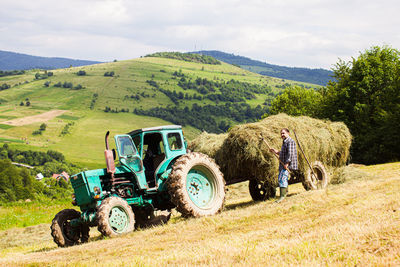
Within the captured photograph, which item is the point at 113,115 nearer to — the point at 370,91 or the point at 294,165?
the point at 370,91

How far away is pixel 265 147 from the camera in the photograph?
11.2m

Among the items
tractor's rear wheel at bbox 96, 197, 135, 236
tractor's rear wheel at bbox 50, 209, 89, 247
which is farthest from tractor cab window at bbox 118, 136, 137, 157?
tractor's rear wheel at bbox 50, 209, 89, 247

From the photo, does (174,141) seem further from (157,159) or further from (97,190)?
(97,190)

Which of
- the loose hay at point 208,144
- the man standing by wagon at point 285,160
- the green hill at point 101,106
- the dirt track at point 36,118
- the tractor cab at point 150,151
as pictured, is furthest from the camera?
the dirt track at point 36,118

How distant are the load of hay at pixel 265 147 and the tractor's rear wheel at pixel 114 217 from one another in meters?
3.63

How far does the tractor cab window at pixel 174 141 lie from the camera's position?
36.9ft

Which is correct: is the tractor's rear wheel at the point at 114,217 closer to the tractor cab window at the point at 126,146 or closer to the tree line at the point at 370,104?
the tractor cab window at the point at 126,146

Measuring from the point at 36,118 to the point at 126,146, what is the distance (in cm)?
14080

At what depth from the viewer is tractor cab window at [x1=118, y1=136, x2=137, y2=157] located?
10477 millimetres

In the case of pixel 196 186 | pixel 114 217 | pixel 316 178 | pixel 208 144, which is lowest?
pixel 114 217

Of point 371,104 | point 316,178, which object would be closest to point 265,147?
point 316,178

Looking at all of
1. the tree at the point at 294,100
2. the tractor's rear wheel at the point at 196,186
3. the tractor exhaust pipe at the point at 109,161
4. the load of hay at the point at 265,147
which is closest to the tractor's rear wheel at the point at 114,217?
the tractor exhaust pipe at the point at 109,161

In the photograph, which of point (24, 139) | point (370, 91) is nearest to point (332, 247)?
point (370, 91)

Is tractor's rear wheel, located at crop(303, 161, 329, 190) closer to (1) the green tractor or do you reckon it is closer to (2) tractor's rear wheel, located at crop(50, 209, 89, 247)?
(1) the green tractor
